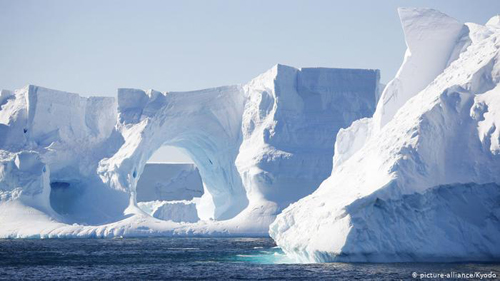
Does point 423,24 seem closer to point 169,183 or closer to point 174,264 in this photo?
point 174,264

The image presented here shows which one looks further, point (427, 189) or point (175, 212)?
point (175, 212)

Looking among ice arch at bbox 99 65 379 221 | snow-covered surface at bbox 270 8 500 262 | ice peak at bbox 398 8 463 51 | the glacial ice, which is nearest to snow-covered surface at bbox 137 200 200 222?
ice arch at bbox 99 65 379 221

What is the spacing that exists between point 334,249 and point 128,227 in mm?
16369

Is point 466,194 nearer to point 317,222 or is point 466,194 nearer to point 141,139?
point 317,222

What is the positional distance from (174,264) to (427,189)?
7149mm

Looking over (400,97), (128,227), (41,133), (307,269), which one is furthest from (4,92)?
(307,269)

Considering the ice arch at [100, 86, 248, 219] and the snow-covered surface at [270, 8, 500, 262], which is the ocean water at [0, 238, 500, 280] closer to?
the snow-covered surface at [270, 8, 500, 262]

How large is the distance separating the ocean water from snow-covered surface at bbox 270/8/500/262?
53 cm

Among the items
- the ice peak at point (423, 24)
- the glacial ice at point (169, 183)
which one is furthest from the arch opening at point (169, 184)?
the ice peak at point (423, 24)

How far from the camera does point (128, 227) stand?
108 ft

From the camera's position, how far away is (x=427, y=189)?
727 inches

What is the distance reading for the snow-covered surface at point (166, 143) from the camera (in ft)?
110

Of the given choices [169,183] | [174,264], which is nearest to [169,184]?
[169,183]

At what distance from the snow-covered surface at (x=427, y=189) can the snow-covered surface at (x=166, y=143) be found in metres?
13.7
